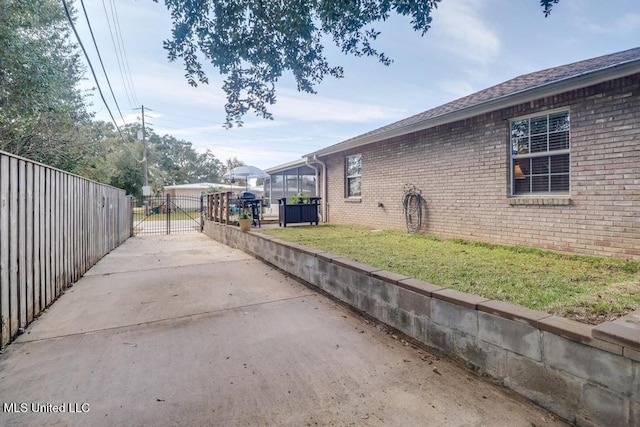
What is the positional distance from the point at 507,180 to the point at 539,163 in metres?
0.55

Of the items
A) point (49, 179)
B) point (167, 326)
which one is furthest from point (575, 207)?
point (49, 179)

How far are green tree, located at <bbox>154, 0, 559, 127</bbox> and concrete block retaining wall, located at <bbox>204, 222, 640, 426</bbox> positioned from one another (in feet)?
9.91

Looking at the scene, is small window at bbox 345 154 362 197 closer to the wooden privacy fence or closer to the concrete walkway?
the concrete walkway

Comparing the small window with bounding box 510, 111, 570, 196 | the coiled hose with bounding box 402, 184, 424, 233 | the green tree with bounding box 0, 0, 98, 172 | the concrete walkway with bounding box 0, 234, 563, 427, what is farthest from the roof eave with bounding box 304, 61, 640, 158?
the green tree with bounding box 0, 0, 98, 172

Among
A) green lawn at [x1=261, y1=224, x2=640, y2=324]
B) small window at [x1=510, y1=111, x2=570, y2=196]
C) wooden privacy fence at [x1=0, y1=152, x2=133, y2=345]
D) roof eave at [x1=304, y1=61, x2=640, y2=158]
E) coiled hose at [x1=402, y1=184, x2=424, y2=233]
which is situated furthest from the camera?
coiled hose at [x1=402, y1=184, x2=424, y2=233]

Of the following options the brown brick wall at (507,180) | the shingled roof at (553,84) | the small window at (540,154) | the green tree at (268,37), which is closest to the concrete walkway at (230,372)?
the green tree at (268,37)

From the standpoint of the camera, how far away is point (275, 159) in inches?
1834

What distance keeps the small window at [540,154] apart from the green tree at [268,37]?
2.73m

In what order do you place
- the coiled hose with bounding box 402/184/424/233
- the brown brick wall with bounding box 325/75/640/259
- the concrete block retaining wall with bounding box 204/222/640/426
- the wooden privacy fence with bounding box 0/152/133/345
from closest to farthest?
the concrete block retaining wall with bounding box 204/222/640/426, the wooden privacy fence with bounding box 0/152/133/345, the brown brick wall with bounding box 325/75/640/259, the coiled hose with bounding box 402/184/424/233

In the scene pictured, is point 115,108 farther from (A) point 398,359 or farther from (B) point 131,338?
(A) point 398,359

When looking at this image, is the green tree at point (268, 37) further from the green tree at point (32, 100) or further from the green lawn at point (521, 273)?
the green tree at point (32, 100)

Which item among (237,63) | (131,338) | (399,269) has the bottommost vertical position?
(131,338)

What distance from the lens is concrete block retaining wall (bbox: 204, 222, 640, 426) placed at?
1723mm

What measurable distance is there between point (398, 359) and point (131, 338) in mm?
2586
